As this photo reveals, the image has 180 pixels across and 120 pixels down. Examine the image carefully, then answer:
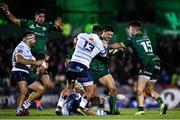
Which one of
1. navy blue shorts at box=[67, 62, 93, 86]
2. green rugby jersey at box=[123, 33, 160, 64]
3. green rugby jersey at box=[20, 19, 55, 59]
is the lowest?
navy blue shorts at box=[67, 62, 93, 86]

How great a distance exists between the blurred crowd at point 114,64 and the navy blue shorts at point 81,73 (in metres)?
10.9

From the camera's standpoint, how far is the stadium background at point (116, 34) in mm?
29984

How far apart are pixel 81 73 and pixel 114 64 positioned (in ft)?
45.7

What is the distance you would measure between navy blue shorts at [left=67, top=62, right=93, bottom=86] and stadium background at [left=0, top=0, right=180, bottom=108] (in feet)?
33.5

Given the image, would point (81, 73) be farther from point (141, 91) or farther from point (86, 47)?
point (141, 91)

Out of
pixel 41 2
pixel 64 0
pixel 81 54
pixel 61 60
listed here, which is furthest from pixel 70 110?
pixel 64 0

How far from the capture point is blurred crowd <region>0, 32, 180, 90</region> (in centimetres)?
3052

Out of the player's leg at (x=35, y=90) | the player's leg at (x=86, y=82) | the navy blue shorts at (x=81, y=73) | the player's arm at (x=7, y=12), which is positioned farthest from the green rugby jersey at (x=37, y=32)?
the player's leg at (x=86, y=82)

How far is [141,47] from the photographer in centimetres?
1967

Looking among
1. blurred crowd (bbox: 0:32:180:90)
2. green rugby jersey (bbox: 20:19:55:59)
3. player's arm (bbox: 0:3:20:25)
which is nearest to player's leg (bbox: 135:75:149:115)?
green rugby jersey (bbox: 20:19:55:59)

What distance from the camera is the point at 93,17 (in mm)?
35375

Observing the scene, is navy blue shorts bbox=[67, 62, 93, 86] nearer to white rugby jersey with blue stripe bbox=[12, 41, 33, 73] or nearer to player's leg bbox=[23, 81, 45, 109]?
white rugby jersey with blue stripe bbox=[12, 41, 33, 73]

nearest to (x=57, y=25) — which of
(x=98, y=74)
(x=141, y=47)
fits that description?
(x=98, y=74)

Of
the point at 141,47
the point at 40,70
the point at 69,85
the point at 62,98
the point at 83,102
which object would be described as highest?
the point at 141,47
